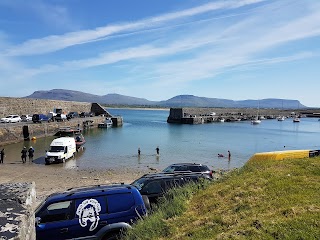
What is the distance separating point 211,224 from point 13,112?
68.0 metres

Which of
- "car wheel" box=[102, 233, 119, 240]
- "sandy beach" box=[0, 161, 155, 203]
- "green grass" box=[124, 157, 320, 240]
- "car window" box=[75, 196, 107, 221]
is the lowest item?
"sandy beach" box=[0, 161, 155, 203]

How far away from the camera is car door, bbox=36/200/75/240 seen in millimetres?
8336

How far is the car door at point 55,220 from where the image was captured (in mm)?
8336

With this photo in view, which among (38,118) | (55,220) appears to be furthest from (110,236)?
(38,118)

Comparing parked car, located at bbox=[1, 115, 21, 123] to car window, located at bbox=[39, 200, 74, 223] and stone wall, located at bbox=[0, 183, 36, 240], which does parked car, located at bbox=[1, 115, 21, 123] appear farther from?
stone wall, located at bbox=[0, 183, 36, 240]

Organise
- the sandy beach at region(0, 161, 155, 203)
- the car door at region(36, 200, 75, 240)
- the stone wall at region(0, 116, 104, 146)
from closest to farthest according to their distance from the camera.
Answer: the car door at region(36, 200, 75, 240) → the sandy beach at region(0, 161, 155, 203) → the stone wall at region(0, 116, 104, 146)

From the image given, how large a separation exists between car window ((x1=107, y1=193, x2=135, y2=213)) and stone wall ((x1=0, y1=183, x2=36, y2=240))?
6146 mm

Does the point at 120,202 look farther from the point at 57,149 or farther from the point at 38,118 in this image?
the point at 38,118

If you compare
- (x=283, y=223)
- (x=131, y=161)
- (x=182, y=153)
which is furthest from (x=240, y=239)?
(x=182, y=153)

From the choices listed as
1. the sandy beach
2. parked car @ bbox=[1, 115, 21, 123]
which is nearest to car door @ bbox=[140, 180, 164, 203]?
the sandy beach

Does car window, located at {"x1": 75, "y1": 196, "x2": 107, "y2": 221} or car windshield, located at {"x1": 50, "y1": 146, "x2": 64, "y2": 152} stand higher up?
car window, located at {"x1": 75, "y1": 196, "x2": 107, "y2": 221}

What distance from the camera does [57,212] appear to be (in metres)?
8.83

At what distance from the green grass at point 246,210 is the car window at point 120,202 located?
1.19 m

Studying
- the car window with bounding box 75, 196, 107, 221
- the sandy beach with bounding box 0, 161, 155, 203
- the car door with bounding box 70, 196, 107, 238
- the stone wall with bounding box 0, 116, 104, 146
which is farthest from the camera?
the stone wall with bounding box 0, 116, 104, 146
